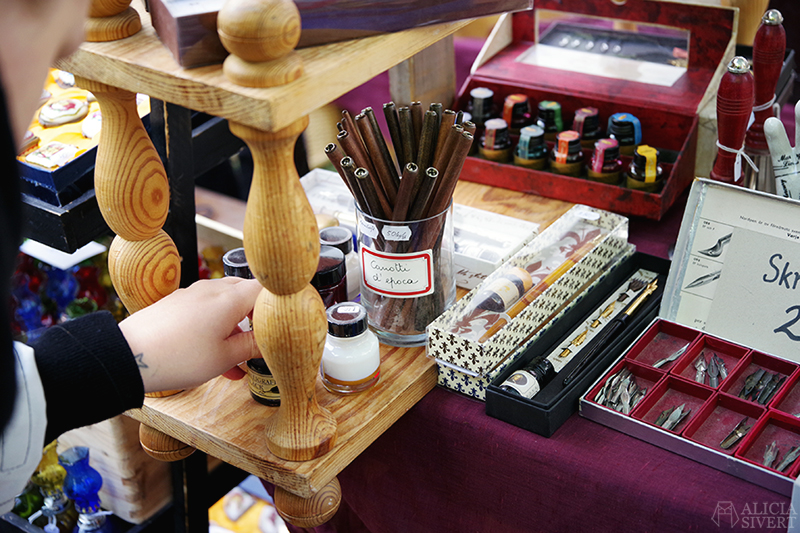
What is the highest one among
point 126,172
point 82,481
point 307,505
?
point 126,172

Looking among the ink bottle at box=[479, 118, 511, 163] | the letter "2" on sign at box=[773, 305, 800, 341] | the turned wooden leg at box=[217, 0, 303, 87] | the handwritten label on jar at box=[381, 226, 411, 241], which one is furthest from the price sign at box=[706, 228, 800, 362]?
the turned wooden leg at box=[217, 0, 303, 87]

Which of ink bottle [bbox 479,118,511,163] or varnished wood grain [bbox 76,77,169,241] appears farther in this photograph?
ink bottle [bbox 479,118,511,163]

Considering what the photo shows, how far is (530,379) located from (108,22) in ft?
1.98

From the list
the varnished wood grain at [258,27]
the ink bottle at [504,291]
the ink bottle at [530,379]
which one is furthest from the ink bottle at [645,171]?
the varnished wood grain at [258,27]

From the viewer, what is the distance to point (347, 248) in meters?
1.06

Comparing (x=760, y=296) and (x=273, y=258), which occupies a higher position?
(x=273, y=258)

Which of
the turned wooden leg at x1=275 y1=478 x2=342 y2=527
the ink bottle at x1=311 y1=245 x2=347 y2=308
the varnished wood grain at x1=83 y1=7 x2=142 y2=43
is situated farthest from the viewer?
the ink bottle at x1=311 y1=245 x2=347 y2=308

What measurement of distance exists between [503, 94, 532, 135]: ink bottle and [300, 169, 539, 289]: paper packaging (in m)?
0.26

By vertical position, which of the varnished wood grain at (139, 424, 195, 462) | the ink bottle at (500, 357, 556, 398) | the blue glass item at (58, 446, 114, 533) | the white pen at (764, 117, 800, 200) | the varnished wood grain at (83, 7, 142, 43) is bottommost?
the blue glass item at (58, 446, 114, 533)

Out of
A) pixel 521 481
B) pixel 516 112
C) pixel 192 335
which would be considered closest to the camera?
pixel 192 335

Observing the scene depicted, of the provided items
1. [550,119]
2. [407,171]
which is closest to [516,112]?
[550,119]

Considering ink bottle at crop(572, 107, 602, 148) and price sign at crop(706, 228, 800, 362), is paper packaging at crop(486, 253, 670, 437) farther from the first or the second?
ink bottle at crop(572, 107, 602, 148)

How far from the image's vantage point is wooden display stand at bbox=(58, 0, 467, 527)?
63cm

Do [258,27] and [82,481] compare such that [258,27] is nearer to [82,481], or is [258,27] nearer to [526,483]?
[526,483]
